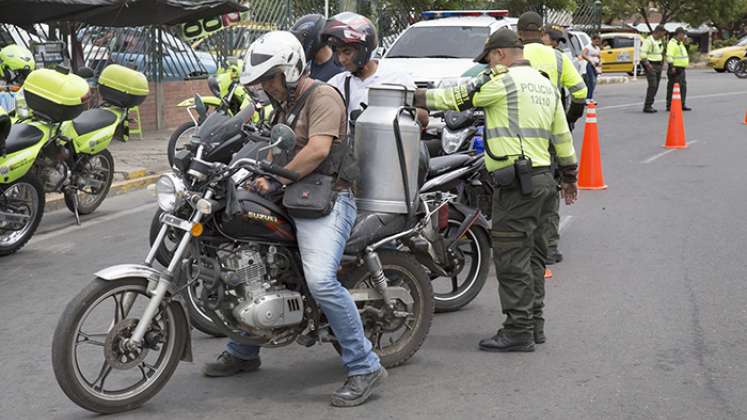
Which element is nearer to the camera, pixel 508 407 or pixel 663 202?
pixel 508 407

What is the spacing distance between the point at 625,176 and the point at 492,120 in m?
7.61

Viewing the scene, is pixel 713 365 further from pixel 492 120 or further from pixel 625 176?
pixel 625 176

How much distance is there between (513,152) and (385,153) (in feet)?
2.63

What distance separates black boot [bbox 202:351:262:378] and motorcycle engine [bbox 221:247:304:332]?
2.00 feet

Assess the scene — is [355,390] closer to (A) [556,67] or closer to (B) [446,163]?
(B) [446,163]

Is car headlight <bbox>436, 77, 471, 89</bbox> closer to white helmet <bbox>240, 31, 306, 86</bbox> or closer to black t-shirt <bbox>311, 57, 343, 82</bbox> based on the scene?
black t-shirt <bbox>311, 57, 343, 82</bbox>

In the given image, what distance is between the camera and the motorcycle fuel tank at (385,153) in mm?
5805

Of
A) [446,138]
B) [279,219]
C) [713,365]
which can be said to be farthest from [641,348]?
[446,138]

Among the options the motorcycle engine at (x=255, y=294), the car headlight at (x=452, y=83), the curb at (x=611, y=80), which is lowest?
the curb at (x=611, y=80)

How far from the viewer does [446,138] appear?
8727 mm

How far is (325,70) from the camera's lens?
823 cm

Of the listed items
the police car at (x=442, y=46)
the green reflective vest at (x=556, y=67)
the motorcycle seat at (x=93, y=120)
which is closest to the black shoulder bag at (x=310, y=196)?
the green reflective vest at (x=556, y=67)

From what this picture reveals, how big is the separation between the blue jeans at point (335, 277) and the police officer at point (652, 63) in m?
18.0

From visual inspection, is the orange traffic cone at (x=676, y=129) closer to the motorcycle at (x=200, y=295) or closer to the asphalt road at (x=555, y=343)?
the asphalt road at (x=555, y=343)
